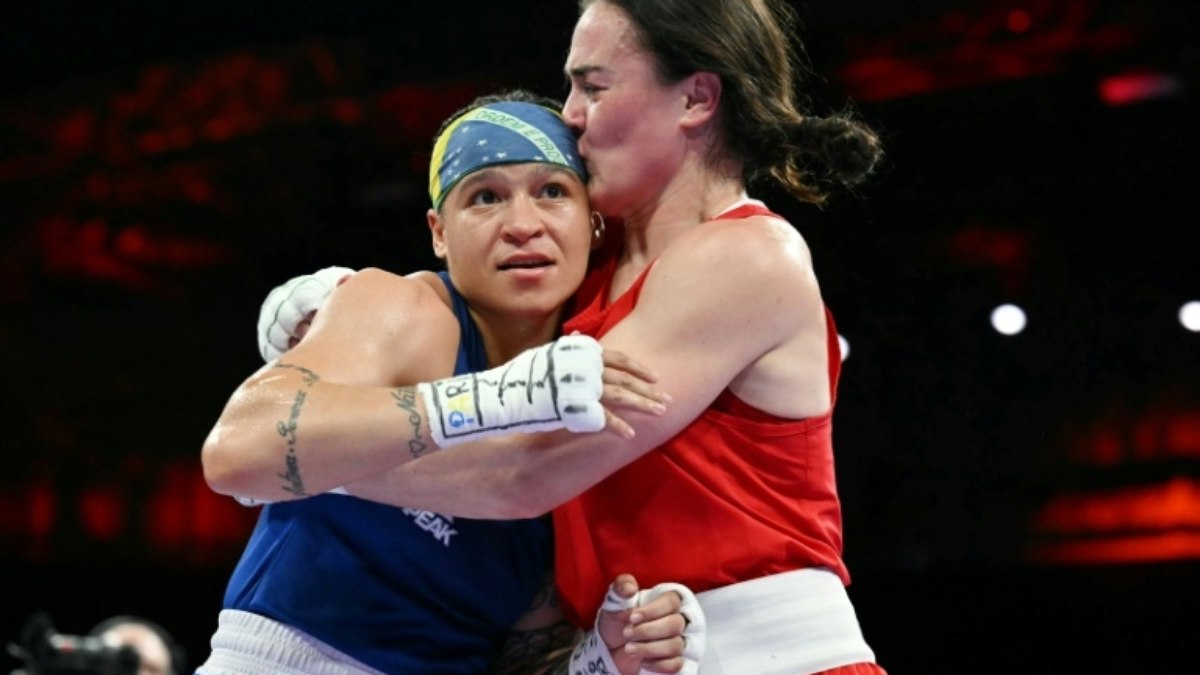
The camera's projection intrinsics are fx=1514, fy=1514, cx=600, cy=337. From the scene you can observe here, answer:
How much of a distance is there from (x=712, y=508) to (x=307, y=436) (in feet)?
1.94

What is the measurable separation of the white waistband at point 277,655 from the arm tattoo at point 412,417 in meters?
0.50

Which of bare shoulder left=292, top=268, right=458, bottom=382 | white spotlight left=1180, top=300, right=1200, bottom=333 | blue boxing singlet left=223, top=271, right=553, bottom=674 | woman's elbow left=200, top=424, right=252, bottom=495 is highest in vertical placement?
white spotlight left=1180, top=300, right=1200, bottom=333

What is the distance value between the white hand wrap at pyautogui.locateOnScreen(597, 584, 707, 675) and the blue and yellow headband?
2.47 feet

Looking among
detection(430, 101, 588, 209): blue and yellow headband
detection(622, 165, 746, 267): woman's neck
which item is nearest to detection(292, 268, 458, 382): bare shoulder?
detection(430, 101, 588, 209): blue and yellow headband

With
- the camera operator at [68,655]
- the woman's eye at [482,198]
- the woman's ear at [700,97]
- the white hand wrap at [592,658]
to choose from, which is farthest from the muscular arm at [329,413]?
the camera operator at [68,655]

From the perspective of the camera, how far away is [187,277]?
760cm

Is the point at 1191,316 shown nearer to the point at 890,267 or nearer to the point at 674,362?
the point at 890,267

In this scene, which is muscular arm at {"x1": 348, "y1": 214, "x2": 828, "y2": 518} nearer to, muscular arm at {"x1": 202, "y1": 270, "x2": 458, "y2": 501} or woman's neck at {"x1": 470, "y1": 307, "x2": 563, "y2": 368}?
muscular arm at {"x1": 202, "y1": 270, "x2": 458, "y2": 501}

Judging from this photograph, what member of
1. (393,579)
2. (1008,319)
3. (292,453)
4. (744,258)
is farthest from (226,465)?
(1008,319)

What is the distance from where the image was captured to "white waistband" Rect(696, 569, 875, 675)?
7.15ft

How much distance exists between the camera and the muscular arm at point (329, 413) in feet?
6.77

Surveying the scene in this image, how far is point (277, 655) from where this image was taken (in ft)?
7.84

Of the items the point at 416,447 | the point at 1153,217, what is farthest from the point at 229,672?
the point at 1153,217

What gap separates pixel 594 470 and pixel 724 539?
0.23 meters
